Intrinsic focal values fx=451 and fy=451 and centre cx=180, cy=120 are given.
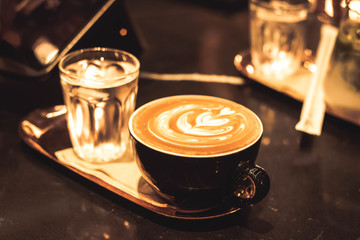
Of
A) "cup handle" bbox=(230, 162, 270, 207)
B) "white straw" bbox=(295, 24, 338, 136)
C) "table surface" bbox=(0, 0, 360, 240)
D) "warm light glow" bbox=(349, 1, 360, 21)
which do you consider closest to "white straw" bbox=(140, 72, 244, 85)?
"table surface" bbox=(0, 0, 360, 240)

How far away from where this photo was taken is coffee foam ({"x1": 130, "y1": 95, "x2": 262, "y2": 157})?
474 mm

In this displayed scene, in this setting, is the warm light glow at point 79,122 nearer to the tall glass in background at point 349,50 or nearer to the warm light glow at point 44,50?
the warm light glow at point 44,50

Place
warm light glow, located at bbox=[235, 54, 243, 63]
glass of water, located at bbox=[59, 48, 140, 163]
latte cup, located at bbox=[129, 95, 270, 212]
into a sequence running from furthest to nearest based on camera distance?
warm light glow, located at bbox=[235, 54, 243, 63] < glass of water, located at bbox=[59, 48, 140, 163] < latte cup, located at bbox=[129, 95, 270, 212]

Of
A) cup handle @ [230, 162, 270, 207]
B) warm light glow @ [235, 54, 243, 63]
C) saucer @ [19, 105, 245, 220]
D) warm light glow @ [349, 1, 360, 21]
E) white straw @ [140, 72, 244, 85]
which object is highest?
warm light glow @ [349, 1, 360, 21]

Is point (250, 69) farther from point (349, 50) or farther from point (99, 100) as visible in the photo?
point (99, 100)

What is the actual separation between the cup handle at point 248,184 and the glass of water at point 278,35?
398 mm

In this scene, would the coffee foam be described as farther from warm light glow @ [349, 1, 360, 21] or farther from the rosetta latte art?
warm light glow @ [349, 1, 360, 21]

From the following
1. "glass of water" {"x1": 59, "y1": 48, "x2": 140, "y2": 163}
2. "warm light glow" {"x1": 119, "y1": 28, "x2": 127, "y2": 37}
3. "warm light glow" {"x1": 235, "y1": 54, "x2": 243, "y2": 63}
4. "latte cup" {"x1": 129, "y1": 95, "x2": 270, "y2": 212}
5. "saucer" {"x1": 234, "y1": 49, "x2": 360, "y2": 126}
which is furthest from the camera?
"warm light glow" {"x1": 235, "y1": 54, "x2": 243, "y2": 63}

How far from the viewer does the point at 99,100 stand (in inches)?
23.1

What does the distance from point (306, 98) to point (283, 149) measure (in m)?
0.14

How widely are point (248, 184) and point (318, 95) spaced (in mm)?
331

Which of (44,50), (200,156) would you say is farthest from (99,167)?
(44,50)

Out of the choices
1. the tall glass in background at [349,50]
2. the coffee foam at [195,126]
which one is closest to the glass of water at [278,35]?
the tall glass in background at [349,50]

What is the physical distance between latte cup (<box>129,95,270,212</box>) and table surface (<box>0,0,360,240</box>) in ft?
0.14
